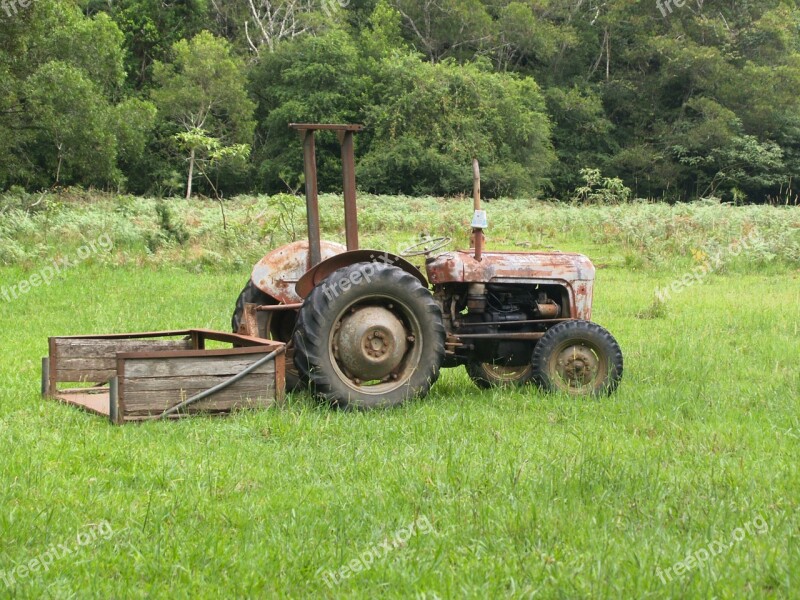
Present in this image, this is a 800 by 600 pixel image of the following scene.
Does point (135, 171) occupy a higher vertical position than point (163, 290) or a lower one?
higher

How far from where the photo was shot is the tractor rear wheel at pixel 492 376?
7.46 metres

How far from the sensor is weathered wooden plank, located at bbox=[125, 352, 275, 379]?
5750mm

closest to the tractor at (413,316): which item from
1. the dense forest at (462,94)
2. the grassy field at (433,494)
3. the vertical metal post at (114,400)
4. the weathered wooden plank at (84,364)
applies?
the grassy field at (433,494)

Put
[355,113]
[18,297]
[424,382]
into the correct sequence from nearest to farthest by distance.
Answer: [424,382] < [18,297] < [355,113]

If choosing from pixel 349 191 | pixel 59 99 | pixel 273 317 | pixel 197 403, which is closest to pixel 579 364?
pixel 349 191

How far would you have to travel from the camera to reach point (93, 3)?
167 ft

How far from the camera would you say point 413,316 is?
658cm

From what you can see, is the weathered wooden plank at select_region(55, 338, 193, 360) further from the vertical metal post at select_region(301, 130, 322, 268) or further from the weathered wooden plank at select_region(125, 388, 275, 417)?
the vertical metal post at select_region(301, 130, 322, 268)

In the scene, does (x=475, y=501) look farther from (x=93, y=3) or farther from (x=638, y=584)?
(x=93, y=3)

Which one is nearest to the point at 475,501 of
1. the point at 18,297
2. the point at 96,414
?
the point at 96,414

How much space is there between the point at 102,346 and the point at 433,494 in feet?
12.5

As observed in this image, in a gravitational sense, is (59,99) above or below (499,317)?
above

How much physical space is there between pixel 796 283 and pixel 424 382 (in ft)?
35.0

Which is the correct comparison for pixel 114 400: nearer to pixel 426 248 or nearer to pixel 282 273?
pixel 282 273
